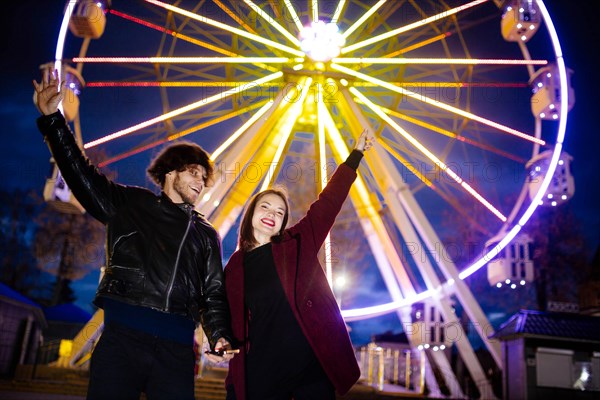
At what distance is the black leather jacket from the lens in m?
2.36

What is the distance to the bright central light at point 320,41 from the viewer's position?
10.2m

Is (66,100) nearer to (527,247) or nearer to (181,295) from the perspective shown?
(181,295)

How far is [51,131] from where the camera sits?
7.80 ft

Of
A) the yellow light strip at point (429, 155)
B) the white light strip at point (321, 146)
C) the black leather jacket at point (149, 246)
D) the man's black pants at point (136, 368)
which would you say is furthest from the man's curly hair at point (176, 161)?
the yellow light strip at point (429, 155)

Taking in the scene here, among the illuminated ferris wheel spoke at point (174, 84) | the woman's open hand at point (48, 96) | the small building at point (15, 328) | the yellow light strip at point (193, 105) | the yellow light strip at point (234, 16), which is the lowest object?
the small building at point (15, 328)

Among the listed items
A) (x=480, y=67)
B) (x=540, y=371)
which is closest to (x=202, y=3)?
(x=480, y=67)

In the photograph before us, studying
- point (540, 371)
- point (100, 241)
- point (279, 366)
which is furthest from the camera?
point (100, 241)

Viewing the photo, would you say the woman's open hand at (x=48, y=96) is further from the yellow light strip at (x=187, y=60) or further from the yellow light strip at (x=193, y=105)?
the yellow light strip at (x=187, y=60)

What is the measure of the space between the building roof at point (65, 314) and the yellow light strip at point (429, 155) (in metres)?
20.3

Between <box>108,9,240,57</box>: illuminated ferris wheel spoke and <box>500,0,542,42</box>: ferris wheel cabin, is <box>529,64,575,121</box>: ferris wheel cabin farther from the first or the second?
<box>108,9,240,57</box>: illuminated ferris wheel spoke

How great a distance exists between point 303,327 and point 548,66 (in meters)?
9.73

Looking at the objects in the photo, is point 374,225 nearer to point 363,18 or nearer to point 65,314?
point 363,18

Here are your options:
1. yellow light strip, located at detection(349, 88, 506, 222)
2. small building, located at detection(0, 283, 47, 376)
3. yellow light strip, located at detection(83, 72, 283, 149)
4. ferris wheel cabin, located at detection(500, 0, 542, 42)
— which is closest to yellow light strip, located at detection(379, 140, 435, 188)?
yellow light strip, located at detection(349, 88, 506, 222)

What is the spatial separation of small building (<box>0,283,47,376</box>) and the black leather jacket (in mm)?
14005
